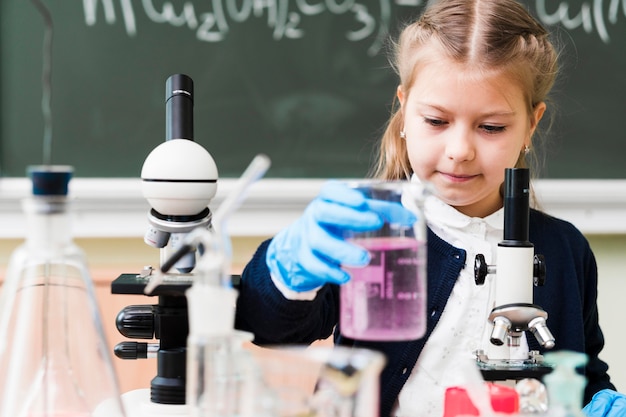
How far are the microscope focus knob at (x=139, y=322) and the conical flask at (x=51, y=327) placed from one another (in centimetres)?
20

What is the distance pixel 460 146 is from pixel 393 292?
1.46 ft

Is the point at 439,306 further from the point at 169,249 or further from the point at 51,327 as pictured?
the point at 51,327

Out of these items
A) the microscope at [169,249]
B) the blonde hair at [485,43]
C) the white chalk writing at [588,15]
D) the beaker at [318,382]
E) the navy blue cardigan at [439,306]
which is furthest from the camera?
the white chalk writing at [588,15]

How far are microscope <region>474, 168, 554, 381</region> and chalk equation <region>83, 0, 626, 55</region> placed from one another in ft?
4.36

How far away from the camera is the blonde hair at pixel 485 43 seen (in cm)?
133

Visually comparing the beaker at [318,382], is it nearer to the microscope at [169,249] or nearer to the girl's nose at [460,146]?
the microscope at [169,249]

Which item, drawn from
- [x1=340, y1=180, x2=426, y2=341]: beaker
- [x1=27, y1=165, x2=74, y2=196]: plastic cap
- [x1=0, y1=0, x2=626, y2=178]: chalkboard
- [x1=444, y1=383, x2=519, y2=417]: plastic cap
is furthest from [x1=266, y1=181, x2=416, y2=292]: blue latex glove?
[x1=0, y1=0, x2=626, y2=178]: chalkboard

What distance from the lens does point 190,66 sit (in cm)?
215

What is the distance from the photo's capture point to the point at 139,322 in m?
0.98

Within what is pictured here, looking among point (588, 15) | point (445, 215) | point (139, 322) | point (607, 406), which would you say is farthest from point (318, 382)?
point (588, 15)

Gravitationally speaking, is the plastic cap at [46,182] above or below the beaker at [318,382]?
above

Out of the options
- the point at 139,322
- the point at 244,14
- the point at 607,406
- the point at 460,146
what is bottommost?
the point at 607,406

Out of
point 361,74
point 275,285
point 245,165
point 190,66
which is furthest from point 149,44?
point 275,285

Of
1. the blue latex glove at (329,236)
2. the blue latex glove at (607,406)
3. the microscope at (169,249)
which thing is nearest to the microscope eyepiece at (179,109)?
the microscope at (169,249)
